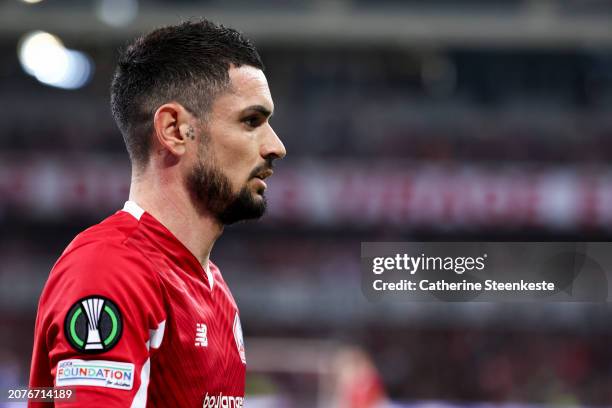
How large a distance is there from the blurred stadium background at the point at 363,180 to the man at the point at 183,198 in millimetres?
11682

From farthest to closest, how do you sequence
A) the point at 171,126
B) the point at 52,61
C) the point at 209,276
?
the point at 52,61
the point at 209,276
the point at 171,126

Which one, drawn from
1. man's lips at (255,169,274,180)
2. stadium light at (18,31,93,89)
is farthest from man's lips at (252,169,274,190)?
stadium light at (18,31,93,89)

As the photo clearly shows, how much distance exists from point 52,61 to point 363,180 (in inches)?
197

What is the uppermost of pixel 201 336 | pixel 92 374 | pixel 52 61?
pixel 52 61

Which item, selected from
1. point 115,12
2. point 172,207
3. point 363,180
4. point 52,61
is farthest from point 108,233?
point 115,12

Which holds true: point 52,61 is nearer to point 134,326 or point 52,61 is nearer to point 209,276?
point 209,276

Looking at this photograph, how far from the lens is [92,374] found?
1.51 m

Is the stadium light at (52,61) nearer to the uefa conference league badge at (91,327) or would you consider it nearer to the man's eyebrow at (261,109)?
the man's eyebrow at (261,109)

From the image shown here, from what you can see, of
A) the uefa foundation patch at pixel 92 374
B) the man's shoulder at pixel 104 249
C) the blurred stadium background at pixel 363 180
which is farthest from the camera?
the blurred stadium background at pixel 363 180

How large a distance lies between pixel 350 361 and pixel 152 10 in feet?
22.0

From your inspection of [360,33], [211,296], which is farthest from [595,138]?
[211,296]

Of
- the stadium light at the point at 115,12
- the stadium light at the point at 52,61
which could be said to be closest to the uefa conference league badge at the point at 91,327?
the stadium light at the point at 52,61

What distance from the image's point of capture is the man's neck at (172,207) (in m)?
1.89

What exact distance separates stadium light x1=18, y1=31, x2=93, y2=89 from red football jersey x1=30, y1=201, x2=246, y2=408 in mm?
12421
